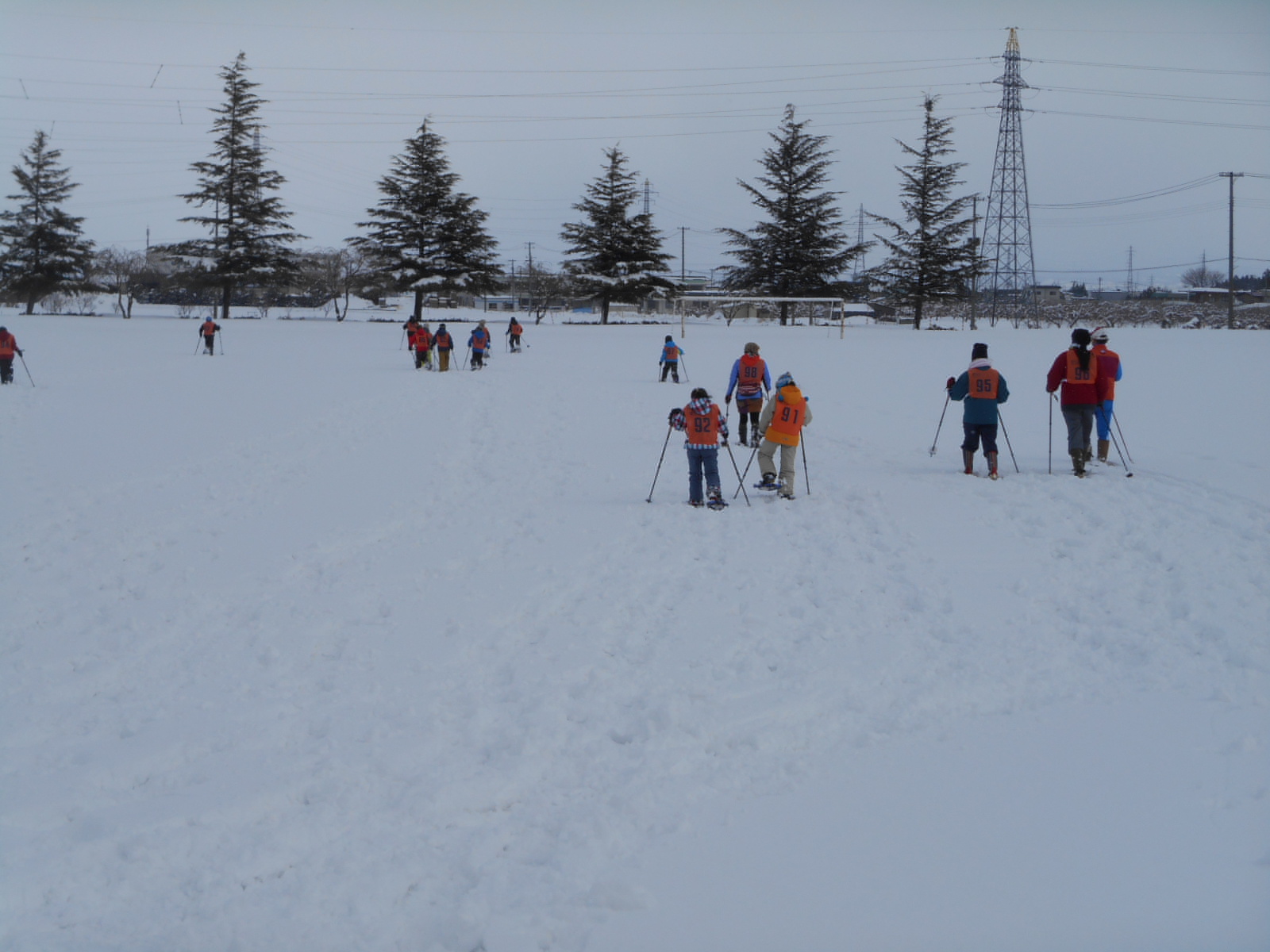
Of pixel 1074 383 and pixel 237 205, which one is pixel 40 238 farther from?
pixel 1074 383

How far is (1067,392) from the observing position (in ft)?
38.7

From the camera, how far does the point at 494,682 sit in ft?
19.7

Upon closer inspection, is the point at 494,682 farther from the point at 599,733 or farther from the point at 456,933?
the point at 456,933

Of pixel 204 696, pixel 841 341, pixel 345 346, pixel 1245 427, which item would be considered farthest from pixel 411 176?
pixel 204 696

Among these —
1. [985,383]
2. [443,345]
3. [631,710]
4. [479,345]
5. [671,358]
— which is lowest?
[631,710]

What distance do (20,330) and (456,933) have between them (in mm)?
43338

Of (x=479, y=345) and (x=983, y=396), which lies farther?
(x=479, y=345)

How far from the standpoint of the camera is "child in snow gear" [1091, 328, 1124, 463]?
39.5 feet

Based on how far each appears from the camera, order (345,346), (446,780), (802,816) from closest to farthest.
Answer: (802,816) → (446,780) → (345,346)

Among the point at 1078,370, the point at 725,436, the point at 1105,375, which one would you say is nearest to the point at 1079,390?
the point at 1078,370

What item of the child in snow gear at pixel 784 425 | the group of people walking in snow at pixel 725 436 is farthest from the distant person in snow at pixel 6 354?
the child in snow gear at pixel 784 425

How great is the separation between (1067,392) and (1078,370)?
0.31 meters

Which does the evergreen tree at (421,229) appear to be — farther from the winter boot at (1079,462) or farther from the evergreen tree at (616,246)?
the winter boot at (1079,462)

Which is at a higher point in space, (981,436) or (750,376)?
(750,376)
